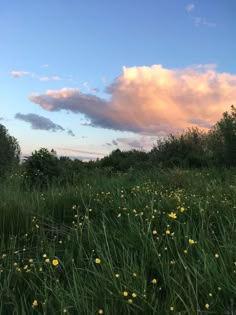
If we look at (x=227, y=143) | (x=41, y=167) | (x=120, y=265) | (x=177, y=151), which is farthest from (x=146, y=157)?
(x=120, y=265)

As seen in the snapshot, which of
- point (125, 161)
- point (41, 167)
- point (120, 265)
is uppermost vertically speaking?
point (125, 161)

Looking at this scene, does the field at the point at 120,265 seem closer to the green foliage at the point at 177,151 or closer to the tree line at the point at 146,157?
the tree line at the point at 146,157

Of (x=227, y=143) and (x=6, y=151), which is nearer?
(x=6, y=151)

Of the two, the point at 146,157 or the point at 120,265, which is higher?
the point at 146,157

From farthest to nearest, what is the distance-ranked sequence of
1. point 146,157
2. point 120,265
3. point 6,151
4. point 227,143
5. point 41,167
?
1. point 146,157
2. point 227,143
3. point 6,151
4. point 41,167
5. point 120,265

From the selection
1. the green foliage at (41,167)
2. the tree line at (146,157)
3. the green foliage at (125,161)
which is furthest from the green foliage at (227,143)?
the green foliage at (41,167)

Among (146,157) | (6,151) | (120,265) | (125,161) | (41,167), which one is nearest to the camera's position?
(120,265)

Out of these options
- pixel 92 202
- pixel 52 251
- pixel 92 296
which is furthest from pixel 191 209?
pixel 92 296

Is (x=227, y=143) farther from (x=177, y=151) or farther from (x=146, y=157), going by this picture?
(x=146, y=157)

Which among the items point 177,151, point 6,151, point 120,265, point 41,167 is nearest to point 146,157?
point 177,151

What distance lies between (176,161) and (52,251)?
1625 centimetres

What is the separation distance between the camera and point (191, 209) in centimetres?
555

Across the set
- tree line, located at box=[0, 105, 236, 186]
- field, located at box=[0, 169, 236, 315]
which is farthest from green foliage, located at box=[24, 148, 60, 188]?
field, located at box=[0, 169, 236, 315]

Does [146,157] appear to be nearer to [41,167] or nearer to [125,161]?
[125,161]
